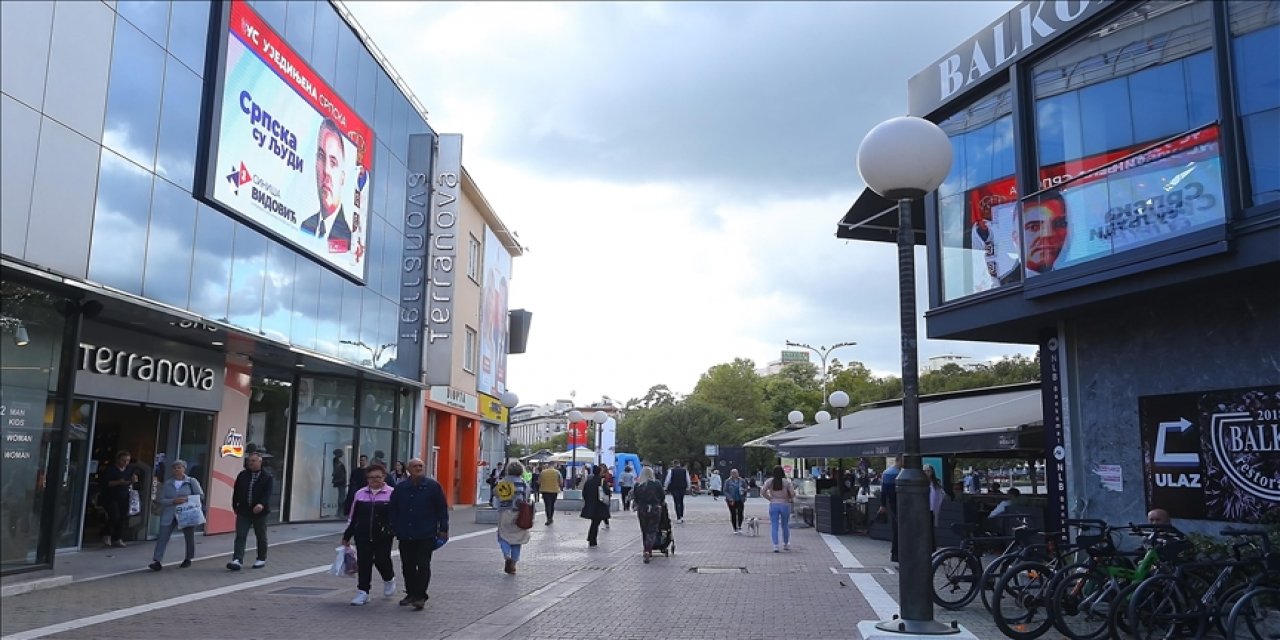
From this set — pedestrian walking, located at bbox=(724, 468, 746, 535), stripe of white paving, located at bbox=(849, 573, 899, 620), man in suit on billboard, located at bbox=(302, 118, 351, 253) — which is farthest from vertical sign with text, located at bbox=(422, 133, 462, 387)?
stripe of white paving, located at bbox=(849, 573, 899, 620)

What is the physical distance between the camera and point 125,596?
10.8m

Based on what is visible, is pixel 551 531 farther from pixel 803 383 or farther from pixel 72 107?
pixel 803 383

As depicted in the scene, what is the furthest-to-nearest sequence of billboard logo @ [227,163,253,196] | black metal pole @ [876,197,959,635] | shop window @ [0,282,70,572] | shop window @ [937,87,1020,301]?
billboard logo @ [227,163,253,196]
shop window @ [937,87,1020,301]
shop window @ [0,282,70,572]
black metal pole @ [876,197,959,635]

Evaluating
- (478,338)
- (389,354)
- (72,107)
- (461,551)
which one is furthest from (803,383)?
(72,107)

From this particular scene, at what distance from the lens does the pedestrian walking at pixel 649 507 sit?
15898 mm

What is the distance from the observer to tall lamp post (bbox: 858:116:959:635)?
247 inches

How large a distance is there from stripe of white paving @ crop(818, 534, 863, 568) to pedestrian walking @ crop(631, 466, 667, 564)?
313 centimetres

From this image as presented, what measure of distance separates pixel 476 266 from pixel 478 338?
2.85 metres

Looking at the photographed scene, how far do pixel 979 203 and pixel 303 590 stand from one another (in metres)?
10.9

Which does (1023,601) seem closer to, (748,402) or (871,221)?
(871,221)

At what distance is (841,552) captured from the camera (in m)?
17.4

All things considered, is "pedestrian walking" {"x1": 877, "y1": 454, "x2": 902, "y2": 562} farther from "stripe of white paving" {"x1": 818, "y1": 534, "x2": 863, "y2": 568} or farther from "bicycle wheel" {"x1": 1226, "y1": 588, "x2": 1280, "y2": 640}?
"bicycle wheel" {"x1": 1226, "y1": 588, "x2": 1280, "y2": 640}

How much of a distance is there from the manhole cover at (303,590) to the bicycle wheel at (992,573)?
7.57 m

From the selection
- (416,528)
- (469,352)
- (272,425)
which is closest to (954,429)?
(416,528)
